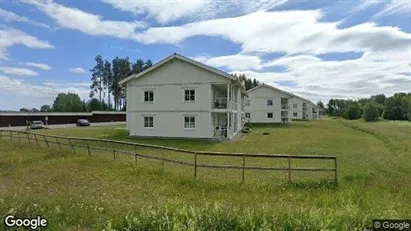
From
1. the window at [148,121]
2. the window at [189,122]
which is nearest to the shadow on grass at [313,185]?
the window at [189,122]

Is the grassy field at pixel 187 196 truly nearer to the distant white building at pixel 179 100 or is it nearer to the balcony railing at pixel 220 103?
the distant white building at pixel 179 100

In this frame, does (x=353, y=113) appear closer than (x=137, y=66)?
No

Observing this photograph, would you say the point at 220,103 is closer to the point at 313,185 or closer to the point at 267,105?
the point at 313,185

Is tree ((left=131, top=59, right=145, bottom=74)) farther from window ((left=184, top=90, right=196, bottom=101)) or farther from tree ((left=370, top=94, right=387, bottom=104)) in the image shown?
tree ((left=370, top=94, right=387, bottom=104))

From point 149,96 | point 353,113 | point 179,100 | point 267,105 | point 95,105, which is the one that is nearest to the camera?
point 179,100

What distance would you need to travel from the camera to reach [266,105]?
61.3 meters

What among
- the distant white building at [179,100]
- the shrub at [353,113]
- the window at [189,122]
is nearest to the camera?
the distant white building at [179,100]

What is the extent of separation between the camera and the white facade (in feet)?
199

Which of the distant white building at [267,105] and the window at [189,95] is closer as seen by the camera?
the window at [189,95]

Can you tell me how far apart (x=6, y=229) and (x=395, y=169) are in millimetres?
14839

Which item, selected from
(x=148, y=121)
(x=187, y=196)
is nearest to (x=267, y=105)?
(x=148, y=121)

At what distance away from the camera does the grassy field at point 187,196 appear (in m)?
6.30

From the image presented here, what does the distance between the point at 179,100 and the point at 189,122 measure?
2.29m

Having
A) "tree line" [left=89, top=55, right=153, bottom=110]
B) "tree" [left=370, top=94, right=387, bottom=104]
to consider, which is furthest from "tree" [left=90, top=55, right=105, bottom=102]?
"tree" [left=370, top=94, right=387, bottom=104]
